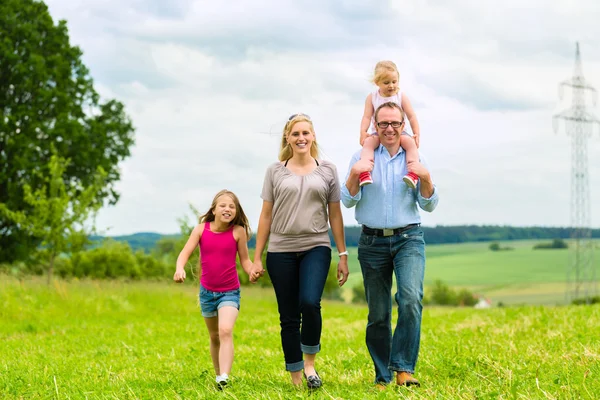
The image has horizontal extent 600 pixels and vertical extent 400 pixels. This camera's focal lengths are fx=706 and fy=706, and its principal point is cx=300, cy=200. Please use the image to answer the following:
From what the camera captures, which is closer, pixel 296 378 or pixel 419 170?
pixel 419 170

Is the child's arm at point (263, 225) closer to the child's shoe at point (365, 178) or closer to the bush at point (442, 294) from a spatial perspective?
the child's shoe at point (365, 178)

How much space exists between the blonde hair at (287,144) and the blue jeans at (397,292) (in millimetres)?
982

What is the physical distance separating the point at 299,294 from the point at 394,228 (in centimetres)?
109

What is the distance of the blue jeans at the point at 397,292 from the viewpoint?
6270 millimetres

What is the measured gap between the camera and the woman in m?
6.46

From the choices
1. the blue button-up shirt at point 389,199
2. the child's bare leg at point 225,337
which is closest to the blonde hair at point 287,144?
the blue button-up shirt at point 389,199

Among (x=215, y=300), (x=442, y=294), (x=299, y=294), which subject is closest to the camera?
(x=299, y=294)

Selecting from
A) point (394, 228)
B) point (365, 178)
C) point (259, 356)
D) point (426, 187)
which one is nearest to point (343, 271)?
point (394, 228)

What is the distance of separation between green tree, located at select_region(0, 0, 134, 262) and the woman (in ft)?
76.8

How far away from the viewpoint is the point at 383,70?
746 cm

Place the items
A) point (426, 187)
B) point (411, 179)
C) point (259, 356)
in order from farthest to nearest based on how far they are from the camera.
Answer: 1. point (259, 356)
2. point (426, 187)
3. point (411, 179)

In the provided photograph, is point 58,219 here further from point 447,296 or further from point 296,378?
point 447,296

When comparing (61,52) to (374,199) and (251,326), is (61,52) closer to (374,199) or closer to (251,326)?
(251,326)

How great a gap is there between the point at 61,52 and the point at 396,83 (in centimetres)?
2787
